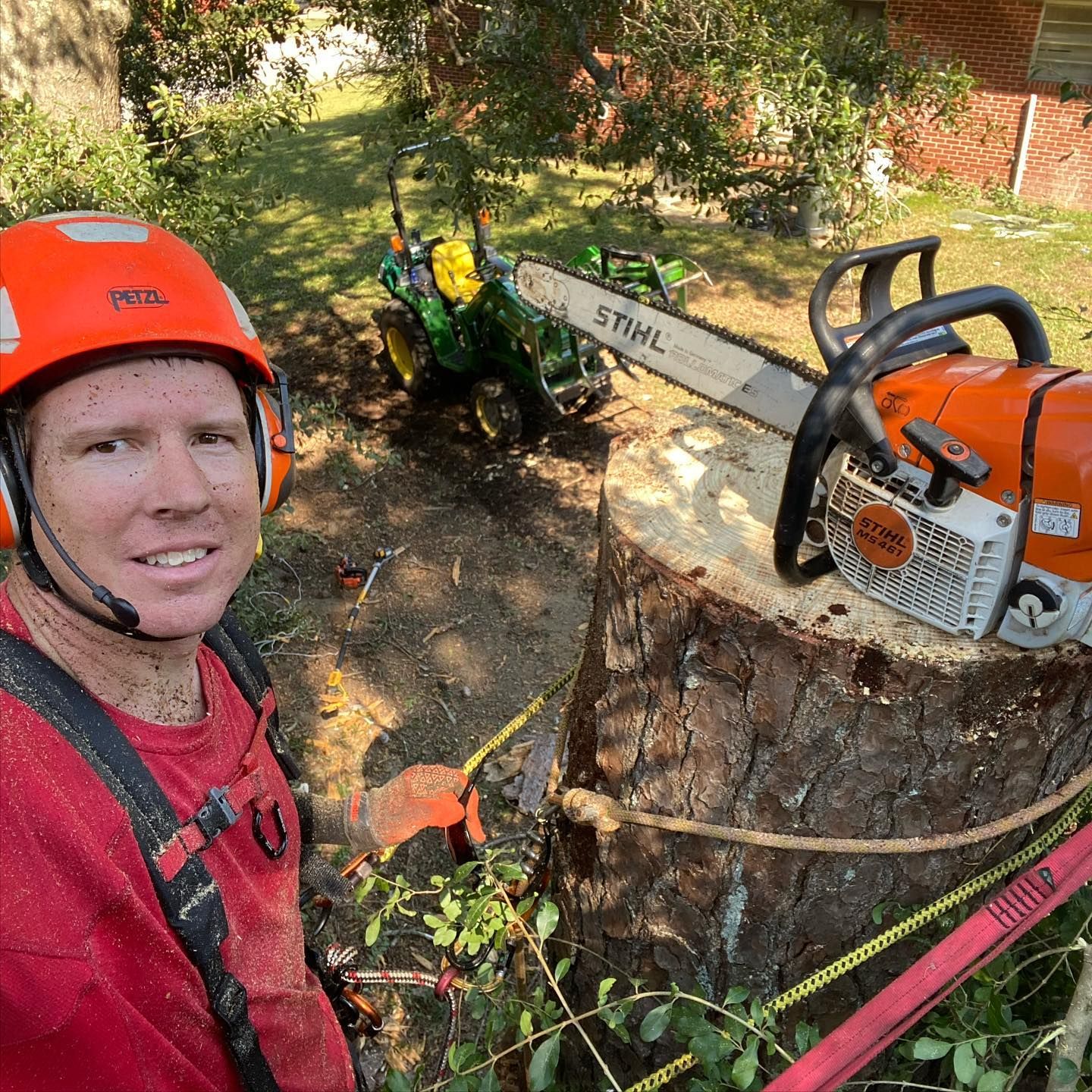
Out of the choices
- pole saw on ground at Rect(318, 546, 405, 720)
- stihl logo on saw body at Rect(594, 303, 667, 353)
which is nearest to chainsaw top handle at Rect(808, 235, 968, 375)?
stihl logo on saw body at Rect(594, 303, 667, 353)

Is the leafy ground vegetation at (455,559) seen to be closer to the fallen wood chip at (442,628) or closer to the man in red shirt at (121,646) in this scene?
the fallen wood chip at (442,628)

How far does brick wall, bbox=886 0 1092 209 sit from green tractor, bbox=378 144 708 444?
7325mm

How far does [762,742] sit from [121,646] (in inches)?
44.3

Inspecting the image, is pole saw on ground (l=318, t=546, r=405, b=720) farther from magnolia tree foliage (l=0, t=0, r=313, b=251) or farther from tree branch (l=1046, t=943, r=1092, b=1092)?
tree branch (l=1046, t=943, r=1092, b=1092)

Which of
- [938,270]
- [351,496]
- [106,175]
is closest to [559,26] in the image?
[106,175]

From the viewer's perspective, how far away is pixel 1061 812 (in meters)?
1.92

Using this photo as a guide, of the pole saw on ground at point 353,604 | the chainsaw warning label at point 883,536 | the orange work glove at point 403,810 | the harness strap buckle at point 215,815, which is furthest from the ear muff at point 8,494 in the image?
the pole saw on ground at point 353,604

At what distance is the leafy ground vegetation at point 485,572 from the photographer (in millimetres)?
1793

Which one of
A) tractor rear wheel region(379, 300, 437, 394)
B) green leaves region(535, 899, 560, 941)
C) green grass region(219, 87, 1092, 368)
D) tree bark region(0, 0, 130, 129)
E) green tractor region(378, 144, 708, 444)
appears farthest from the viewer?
green grass region(219, 87, 1092, 368)

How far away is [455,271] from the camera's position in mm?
6324

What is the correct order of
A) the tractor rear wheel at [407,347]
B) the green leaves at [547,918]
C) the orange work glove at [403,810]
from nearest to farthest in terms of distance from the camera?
the green leaves at [547,918], the orange work glove at [403,810], the tractor rear wheel at [407,347]

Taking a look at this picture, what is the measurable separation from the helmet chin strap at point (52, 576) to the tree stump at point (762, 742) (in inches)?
37.9

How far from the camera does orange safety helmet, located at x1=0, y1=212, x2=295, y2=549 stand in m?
1.15

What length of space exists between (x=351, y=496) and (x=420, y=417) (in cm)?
114
